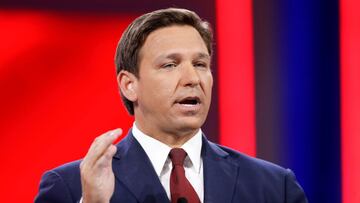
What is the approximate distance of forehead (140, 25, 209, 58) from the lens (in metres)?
1.72

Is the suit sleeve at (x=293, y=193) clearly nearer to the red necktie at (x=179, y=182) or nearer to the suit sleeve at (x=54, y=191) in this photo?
the red necktie at (x=179, y=182)

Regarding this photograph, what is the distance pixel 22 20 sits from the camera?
7.82 ft

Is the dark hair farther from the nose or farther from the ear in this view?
the nose

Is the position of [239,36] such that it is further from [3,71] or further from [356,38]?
[3,71]

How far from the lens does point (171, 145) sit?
5.71 feet

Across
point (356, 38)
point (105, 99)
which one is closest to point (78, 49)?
point (105, 99)

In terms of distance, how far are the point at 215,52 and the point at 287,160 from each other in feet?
1.63

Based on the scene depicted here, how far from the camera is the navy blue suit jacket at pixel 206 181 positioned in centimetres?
161

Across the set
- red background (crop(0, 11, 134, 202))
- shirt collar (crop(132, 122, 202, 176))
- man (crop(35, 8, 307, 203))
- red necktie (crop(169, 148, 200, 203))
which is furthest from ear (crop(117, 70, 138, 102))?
red background (crop(0, 11, 134, 202))

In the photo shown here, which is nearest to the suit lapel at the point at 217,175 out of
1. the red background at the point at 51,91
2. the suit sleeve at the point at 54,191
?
the suit sleeve at the point at 54,191

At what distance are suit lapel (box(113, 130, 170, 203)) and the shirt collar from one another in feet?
0.05

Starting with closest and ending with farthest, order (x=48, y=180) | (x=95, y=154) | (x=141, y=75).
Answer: (x=95, y=154), (x=48, y=180), (x=141, y=75)

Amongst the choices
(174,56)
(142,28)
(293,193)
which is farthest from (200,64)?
(293,193)

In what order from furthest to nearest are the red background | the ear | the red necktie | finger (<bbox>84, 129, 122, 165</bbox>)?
the red background
the ear
the red necktie
finger (<bbox>84, 129, 122, 165</bbox>)
